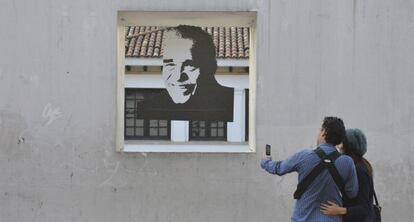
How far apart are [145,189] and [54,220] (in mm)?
981

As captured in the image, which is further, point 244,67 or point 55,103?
point 244,67

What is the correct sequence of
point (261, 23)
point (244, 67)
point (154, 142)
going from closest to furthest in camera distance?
1. point (261, 23)
2. point (154, 142)
3. point (244, 67)

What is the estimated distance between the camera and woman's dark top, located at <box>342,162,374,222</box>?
539 centimetres

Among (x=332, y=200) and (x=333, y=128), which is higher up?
(x=333, y=128)

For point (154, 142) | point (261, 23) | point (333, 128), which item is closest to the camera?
point (333, 128)

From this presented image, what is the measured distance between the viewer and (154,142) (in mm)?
23797

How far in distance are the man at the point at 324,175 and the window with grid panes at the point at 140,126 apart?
14822mm

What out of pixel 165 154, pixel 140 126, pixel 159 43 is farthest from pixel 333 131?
pixel 159 43

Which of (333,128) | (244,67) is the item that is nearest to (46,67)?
(333,128)

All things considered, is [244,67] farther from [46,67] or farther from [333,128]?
[333,128]

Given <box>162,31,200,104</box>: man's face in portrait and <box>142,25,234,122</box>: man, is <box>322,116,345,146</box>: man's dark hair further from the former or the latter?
<box>162,31,200,104</box>: man's face in portrait

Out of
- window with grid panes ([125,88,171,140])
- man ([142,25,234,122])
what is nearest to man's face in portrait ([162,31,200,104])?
man ([142,25,234,122])

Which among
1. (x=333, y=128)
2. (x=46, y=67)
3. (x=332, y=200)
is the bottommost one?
(x=332, y=200)

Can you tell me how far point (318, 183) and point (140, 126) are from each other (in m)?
17.6
